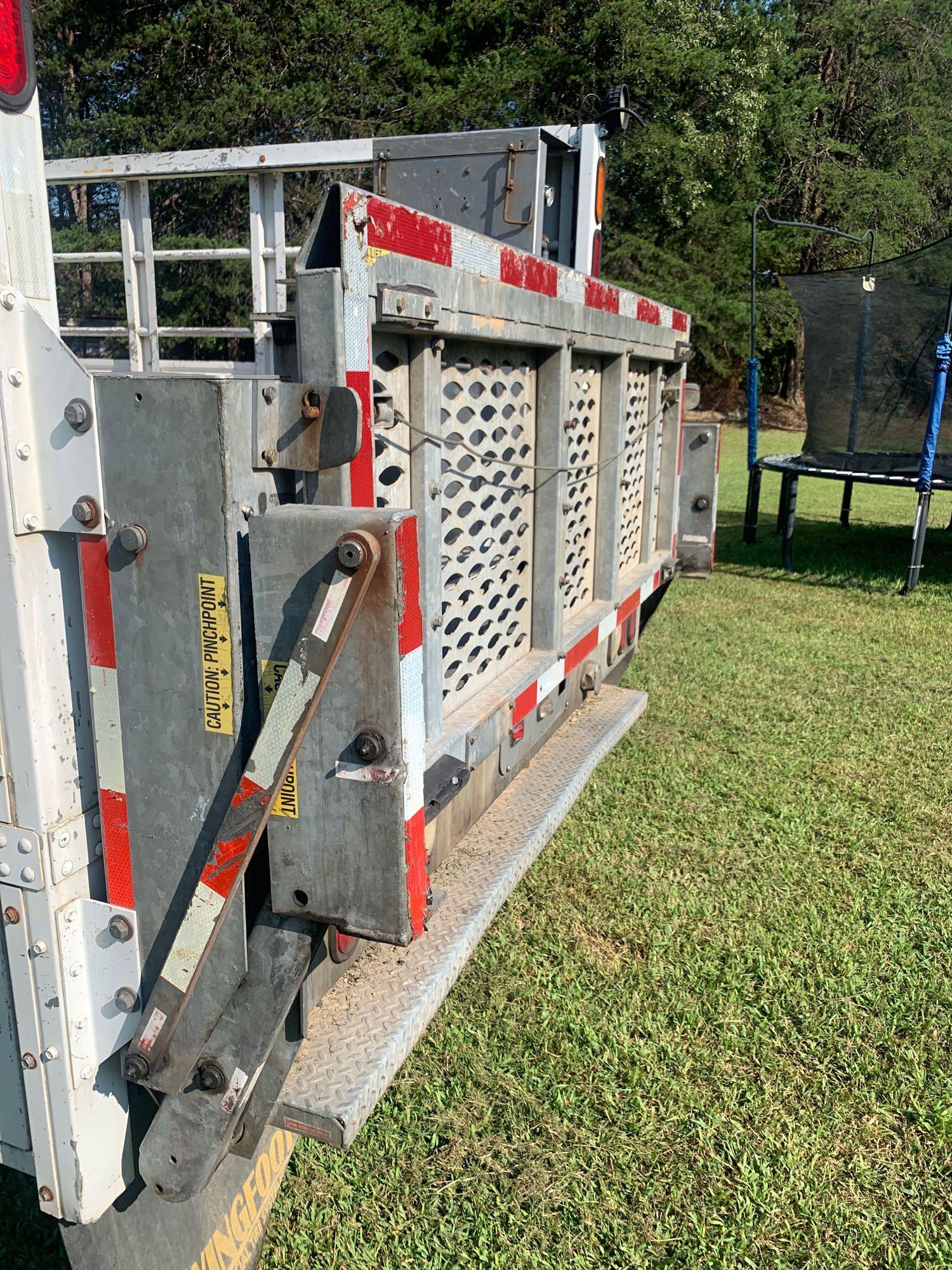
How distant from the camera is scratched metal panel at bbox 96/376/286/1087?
149cm

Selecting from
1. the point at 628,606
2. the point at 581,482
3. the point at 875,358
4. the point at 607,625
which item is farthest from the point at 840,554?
the point at 581,482

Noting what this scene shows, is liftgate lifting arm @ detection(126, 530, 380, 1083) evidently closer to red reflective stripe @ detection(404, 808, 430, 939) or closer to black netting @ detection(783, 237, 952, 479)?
red reflective stripe @ detection(404, 808, 430, 939)

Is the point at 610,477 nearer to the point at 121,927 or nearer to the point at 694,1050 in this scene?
the point at 694,1050

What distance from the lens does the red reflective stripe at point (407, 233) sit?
5.98 ft

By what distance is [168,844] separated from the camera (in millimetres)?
1630

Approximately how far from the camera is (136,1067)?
1.64 metres

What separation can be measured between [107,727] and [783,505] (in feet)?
29.8

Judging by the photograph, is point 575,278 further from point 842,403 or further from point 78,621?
point 842,403

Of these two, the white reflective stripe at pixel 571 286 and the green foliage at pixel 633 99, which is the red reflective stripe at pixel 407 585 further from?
the green foliage at pixel 633 99

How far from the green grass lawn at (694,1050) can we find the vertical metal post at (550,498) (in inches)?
41.9

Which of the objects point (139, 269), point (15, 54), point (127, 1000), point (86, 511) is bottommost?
point (127, 1000)

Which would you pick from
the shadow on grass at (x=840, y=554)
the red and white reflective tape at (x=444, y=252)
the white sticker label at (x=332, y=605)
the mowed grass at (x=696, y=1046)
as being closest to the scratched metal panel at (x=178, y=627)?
the white sticker label at (x=332, y=605)

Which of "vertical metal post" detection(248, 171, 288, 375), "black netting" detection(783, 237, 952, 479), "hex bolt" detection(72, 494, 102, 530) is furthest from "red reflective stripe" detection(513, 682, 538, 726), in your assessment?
"black netting" detection(783, 237, 952, 479)

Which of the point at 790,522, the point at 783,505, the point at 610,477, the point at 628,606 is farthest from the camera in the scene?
the point at 783,505
